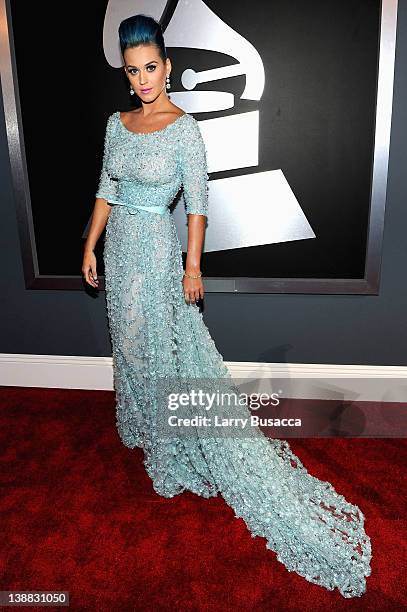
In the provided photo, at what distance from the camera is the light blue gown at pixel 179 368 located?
1.89m

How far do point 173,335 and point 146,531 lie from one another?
31.4 inches

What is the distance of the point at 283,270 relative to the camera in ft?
9.15

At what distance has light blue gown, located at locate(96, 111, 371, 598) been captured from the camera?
1.89 meters

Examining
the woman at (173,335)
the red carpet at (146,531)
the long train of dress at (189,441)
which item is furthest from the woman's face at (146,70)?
the red carpet at (146,531)

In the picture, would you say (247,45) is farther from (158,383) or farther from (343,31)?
(158,383)

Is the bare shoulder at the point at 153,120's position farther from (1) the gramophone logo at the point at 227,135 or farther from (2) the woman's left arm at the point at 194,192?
(1) the gramophone logo at the point at 227,135

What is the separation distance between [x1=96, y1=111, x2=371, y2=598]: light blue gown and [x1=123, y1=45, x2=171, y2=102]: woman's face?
5.7 inches

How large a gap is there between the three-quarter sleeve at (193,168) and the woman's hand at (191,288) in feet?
0.87

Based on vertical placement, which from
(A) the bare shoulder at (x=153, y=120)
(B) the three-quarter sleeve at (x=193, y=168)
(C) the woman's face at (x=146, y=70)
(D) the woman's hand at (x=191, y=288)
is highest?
(C) the woman's face at (x=146, y=70)

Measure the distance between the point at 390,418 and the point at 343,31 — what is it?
203 centimetres

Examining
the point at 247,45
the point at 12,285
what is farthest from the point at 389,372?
the point at 12,285

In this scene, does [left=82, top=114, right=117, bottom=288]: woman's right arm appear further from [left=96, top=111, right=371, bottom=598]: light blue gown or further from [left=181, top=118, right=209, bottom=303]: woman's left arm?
[left=181, top=118, right=209, bottom=303]: woman's left arm

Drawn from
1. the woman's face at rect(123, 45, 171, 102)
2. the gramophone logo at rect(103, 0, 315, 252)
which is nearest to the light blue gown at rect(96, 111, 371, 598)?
the woman's face at rect(123, 45, 171, 102)

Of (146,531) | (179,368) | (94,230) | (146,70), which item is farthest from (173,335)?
(146,70)
